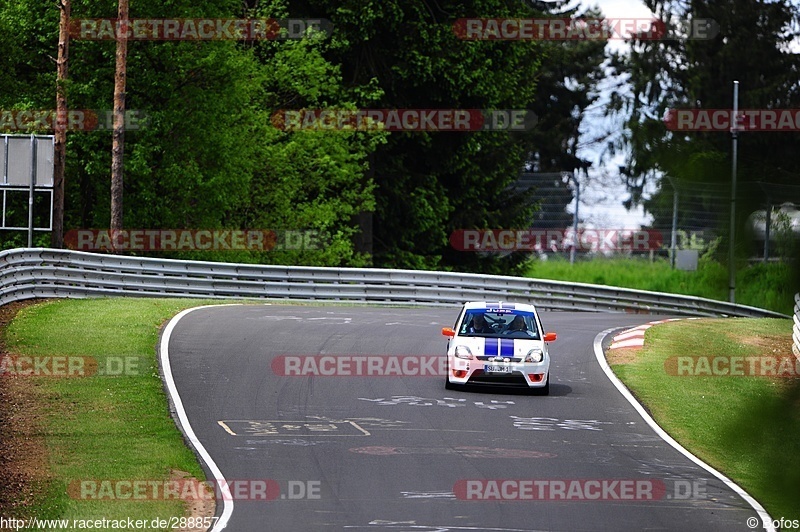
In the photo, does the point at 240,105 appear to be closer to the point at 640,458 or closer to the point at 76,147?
the point at 76,147

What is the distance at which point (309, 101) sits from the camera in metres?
43.0

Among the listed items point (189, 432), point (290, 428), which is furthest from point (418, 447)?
point (189, 432)

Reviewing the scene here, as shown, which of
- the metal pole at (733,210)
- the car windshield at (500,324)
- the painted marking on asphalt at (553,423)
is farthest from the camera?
the car windshield at (500,324)

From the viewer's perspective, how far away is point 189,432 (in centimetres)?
1491

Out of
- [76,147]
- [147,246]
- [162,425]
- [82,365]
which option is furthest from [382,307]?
[162,425]

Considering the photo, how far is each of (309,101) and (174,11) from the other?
8190mm

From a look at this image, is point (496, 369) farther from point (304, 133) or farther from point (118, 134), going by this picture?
point (304, 133)

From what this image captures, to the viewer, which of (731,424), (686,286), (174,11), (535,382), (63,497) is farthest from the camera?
(174,11)

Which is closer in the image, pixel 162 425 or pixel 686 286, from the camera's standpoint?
pixel 686 286

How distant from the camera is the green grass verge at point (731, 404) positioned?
2768 mm

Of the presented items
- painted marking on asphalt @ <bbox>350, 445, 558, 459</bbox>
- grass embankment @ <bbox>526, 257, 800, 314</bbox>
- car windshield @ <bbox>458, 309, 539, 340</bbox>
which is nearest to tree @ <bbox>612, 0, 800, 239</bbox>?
grass embankment @ <bbox>526, 257, 800, 314</bbox>

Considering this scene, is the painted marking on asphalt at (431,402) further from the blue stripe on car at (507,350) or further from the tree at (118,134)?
the tree at (118,134)

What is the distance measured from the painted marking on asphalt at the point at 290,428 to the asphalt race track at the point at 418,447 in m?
0.03

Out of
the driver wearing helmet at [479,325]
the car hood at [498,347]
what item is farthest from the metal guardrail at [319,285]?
the car hood at [498,347]
